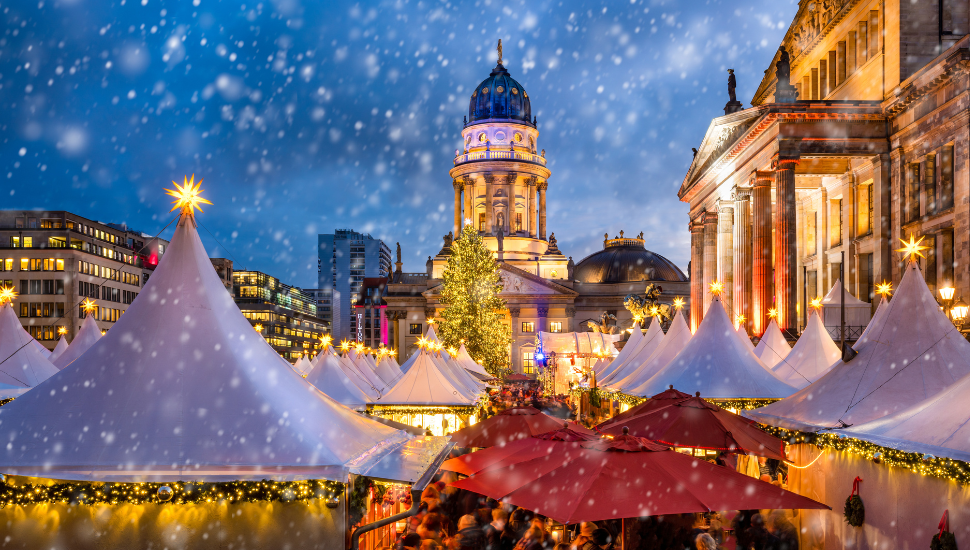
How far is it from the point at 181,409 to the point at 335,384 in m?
15.9

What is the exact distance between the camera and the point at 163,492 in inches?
329

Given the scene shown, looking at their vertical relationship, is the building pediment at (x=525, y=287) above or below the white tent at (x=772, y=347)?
above

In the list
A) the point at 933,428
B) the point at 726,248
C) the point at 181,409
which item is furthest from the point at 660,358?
the point at 726,248

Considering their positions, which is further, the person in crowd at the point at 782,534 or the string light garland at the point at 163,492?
the person in crowd at the point at 782,534

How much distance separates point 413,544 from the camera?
1076 cm

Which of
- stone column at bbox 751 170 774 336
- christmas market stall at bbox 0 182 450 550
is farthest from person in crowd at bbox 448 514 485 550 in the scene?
stone column at bbox 751 170 774 336

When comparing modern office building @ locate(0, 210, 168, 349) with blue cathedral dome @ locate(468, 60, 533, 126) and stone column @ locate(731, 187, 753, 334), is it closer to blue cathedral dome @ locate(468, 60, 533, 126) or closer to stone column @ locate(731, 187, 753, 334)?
blue cathedral dome @ locate(468, 60, 533, 126)

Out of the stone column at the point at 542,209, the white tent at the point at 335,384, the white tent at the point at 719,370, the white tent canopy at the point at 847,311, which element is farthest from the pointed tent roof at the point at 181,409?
the stone column at the point at 542,209

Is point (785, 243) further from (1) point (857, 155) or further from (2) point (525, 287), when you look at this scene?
(2) point (525, 287)

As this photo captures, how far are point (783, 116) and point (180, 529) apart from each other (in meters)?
32.8

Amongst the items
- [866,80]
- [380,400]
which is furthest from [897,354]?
[866,80]

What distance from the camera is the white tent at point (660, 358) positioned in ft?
80.8

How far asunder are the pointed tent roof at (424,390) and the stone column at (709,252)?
93.4 feet

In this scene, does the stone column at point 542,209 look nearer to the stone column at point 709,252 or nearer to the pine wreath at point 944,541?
the stone column at point 709,252
